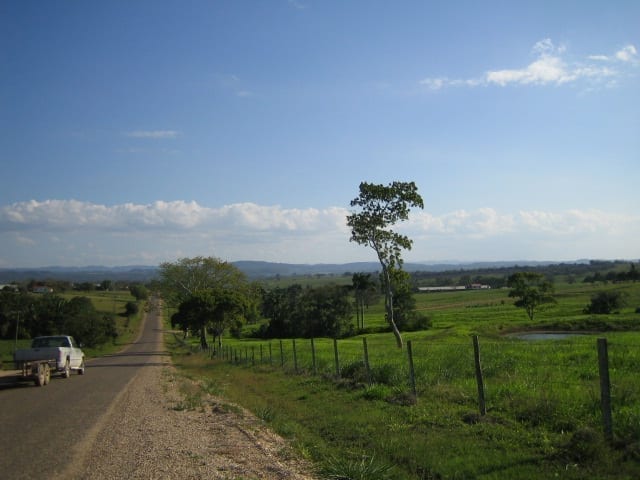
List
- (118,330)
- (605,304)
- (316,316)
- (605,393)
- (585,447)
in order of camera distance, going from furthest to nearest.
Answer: (118,330), (316,316), (605,304), (605,393), (585,447)

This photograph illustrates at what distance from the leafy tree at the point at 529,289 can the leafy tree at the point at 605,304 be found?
20.1 feet

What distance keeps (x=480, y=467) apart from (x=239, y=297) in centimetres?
4921

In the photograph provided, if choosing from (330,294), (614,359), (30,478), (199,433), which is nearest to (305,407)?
(199,433)

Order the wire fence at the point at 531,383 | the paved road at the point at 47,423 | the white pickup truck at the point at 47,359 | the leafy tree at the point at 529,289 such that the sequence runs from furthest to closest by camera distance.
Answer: the leafy tree at the point at 529,289 < the white pickup truck at the point at 47,359 < the wire fence at the point at 531,383 < the paved road at the point at 47,423

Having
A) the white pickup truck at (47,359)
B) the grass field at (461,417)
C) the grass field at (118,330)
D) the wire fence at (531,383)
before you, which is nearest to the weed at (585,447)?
the grass field at (461,417)

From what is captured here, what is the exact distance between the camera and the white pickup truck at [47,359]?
23.0 meters

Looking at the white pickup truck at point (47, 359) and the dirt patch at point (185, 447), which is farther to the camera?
the white pickup truck at point (47, 359)

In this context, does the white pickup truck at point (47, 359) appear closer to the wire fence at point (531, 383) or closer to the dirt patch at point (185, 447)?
the dirt patch at point (185, 447)

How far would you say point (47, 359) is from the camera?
2473 centimetres

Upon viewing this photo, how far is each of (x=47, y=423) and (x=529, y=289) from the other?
227 ft

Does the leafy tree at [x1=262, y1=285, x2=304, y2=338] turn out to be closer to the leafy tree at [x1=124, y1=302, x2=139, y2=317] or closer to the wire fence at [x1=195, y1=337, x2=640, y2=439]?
the leafy tree at [x1=124, y1=302, x2=139, y2=317]

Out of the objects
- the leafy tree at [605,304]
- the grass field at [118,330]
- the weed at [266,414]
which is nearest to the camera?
the weed at [266,414]

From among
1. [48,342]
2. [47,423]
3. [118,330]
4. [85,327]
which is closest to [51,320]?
[85,327]

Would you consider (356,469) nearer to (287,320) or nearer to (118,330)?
(287,320)
